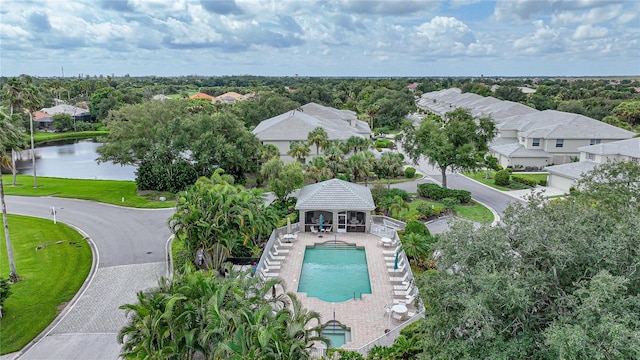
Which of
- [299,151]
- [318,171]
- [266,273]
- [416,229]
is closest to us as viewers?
[266,273]

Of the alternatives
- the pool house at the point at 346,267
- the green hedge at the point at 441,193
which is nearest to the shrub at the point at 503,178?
the green hedge at the point at 441,193

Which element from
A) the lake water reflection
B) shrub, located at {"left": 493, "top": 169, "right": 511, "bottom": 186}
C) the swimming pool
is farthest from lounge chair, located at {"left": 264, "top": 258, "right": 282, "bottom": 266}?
the lake water reflection

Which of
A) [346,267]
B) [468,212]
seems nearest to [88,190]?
[346,267]

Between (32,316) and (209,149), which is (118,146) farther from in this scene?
(32,316)

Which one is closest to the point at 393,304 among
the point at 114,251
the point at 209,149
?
the point at 114,251

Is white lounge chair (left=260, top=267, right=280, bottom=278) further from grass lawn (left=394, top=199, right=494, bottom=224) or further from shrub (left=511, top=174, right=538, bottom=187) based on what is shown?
shrub (left=511, top=174, right=538, bottom=187)

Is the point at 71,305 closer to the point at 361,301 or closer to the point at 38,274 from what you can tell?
the point at 38,274
